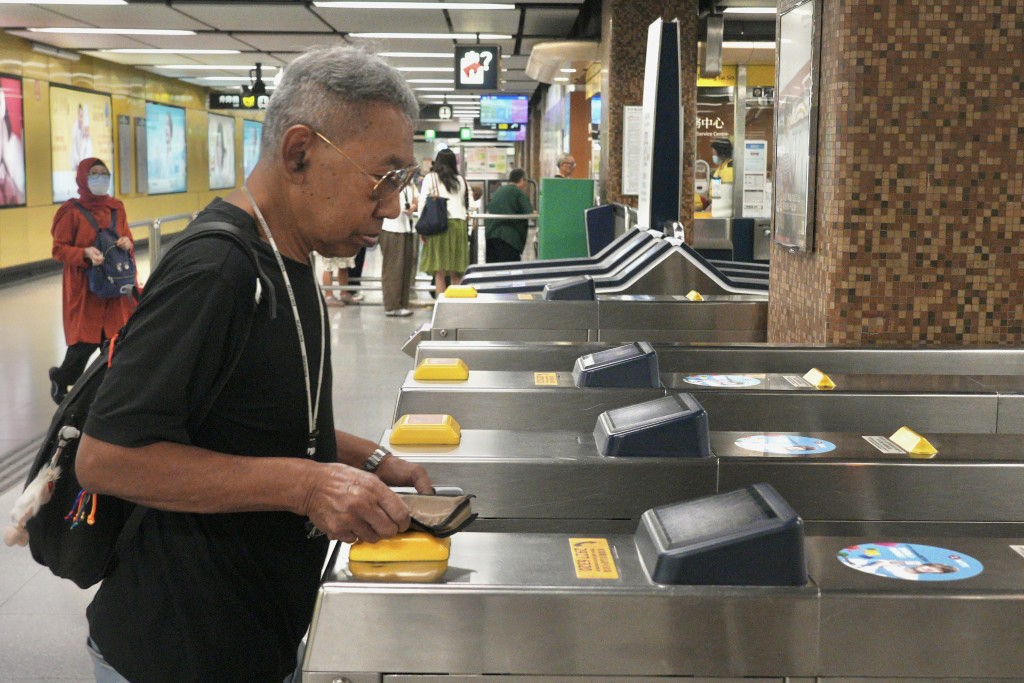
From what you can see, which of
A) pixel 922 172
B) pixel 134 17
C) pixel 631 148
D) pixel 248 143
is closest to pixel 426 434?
pixel 922 172

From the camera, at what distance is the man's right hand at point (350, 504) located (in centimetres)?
127

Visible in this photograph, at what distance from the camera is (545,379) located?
265 cm

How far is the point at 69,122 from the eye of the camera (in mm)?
14445

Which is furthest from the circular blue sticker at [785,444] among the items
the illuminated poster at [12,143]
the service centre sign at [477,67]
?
the illuminated poster at [12,143]

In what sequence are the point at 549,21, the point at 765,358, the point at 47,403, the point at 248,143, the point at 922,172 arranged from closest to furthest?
the point at 922,172 → the point at 765,358 → the point at 47,403 → the point at 549,21 → the point at 248,143

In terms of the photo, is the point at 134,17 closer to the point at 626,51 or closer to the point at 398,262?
the point at 398,262

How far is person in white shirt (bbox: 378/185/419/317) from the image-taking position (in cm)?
967

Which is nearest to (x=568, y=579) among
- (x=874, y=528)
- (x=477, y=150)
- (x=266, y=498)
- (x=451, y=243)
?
(x=266, y=498)

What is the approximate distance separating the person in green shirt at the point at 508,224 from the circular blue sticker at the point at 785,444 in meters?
8.60

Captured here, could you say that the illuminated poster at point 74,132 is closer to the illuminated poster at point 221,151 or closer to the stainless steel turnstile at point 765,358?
the illuminated poster at point 221,151

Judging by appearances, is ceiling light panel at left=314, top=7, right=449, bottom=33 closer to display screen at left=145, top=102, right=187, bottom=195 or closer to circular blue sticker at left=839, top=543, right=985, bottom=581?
display screen at left=145, top=102, right=187, bottom=195

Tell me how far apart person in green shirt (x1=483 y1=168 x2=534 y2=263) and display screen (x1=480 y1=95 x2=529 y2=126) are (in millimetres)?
10634

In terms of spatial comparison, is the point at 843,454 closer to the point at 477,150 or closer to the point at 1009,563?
the point at 1009,563

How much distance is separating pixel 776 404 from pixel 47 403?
5.03 m
